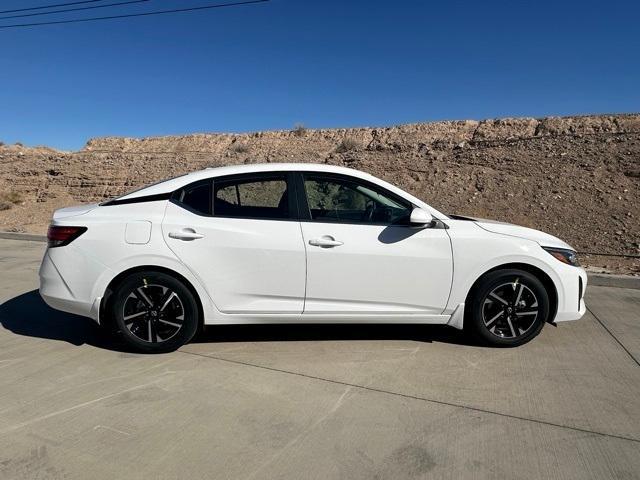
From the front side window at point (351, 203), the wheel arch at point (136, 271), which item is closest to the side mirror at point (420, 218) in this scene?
the front side window at point (351, 203)

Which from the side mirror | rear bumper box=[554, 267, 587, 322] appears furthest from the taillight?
rear bumper box=[554, 267, 587, 322]

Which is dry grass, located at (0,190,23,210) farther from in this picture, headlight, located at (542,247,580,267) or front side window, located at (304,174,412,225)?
headlight, located at (542,247,580,267)

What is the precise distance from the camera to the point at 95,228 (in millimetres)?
4336

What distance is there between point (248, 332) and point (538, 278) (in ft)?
9.17

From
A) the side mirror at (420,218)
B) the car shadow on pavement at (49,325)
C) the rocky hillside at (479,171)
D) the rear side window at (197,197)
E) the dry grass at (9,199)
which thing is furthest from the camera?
the dry grass at (9,199)

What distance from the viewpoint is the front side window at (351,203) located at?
446 cm

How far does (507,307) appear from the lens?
4488mm

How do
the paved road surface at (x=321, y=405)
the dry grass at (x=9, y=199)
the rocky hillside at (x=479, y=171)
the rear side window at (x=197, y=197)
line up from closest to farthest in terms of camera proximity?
the paved road surface at (x=321, y=405) < the rear side window at (x=197, y=197) < the rocky hillside at (x=479, y=171) < the dry grass at (x=9, y=199)

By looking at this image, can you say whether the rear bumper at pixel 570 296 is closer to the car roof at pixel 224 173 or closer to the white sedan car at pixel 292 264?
the white sedan car at pixel 292 264

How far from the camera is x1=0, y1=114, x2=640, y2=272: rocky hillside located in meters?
12.4

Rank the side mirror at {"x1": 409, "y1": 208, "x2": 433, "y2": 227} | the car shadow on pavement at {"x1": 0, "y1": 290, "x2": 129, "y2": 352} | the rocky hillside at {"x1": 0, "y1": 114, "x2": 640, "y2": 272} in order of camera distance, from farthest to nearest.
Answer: the rocky hillside at {"x1": 0, "y1": 114, "x2": 640, "y2": 272}, the car shadow on pavement at {"x1": 0, "y1": 290, "x2": 129, "y2": 352}, the side mirror at {"x1": 409, "y1": 208, "x2": 433, "y2": 227}

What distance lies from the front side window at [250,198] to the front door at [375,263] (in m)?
0.24

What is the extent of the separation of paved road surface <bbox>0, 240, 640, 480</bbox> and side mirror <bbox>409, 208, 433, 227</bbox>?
1.16 m

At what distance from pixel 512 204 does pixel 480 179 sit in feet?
7.15
